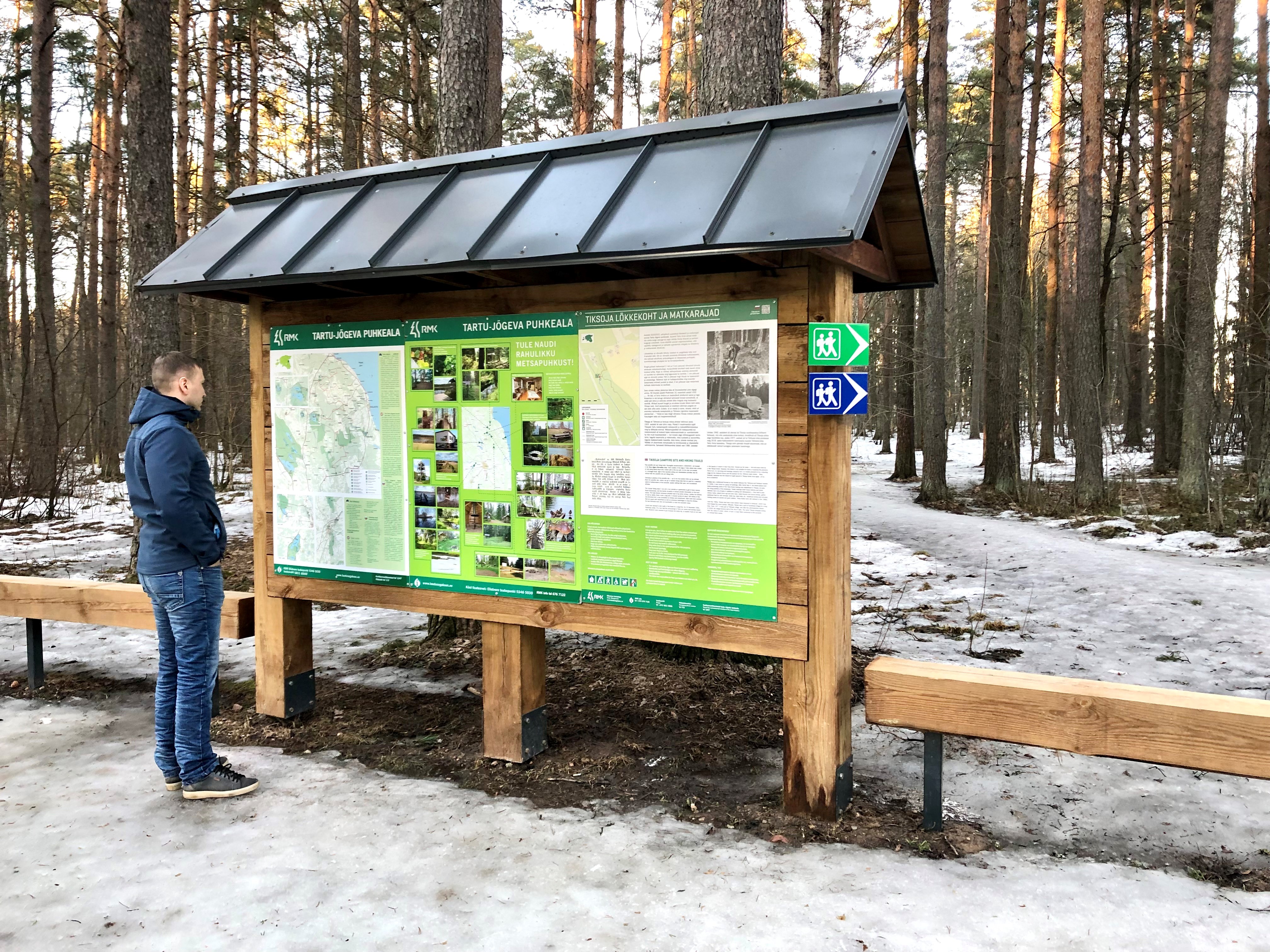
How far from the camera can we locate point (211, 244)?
438cm

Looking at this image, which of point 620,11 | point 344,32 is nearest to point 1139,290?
point 620,11

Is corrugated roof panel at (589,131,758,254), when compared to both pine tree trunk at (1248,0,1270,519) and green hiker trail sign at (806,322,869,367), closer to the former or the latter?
green hiker trail sign at (806,322,869,367)

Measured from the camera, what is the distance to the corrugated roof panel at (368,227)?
384cm

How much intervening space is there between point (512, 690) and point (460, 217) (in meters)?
2.21

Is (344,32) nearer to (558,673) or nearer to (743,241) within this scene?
(558,673)

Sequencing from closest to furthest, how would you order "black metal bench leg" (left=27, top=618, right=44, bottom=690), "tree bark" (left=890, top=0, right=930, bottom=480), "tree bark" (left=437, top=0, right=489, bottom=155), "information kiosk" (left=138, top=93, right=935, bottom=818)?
"information kiosk" (left=138, top=93, right=935, bottom=818) < "black metal bench leg" (left=27, top=618, right=44, bottom=690) < "tree bark" (left=437, top=0, right=489, bottom=155) < "tree bark" (left=890, top=0, right=930, bottom=480)

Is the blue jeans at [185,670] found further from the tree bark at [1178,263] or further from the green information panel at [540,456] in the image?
the tree bark at [1178,263]

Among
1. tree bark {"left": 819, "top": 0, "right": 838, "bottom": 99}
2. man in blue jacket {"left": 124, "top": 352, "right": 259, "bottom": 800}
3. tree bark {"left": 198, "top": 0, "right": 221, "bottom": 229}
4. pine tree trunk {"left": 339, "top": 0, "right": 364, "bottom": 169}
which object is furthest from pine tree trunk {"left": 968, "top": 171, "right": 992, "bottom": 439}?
man in blue jacket {"left": 124, "top": 352, "right": 259, "bottom": 800}

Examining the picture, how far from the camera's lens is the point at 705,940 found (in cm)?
269

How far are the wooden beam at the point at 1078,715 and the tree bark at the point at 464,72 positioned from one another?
5010mm

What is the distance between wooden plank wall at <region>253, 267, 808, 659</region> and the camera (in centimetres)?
339

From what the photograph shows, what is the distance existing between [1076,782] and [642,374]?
278 cm

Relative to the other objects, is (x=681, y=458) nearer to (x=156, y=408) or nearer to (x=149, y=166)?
(x=156, y=408)

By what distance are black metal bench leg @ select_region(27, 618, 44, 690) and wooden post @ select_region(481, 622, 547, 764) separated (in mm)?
3312
